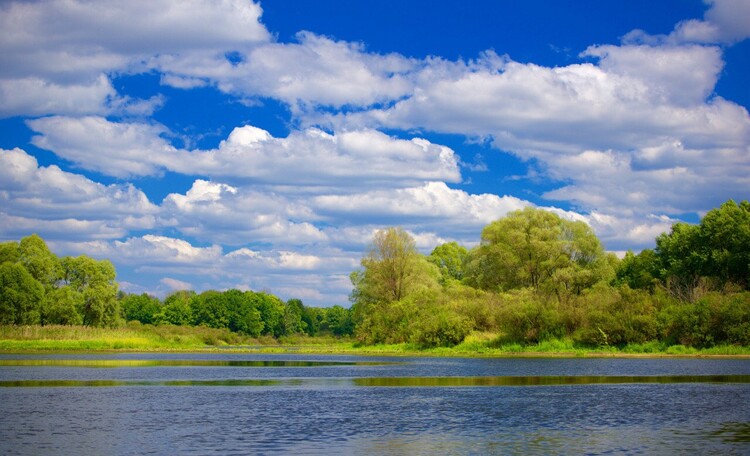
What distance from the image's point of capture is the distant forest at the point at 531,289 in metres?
72.9

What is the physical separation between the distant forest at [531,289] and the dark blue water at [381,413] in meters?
19.4

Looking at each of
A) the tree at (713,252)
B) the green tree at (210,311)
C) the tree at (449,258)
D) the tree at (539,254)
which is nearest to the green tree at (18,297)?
the tree at (539,254)

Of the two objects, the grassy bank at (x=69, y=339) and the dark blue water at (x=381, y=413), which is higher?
the grassy bank at (x=69, y=339)

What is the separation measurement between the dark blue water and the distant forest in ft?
63.8

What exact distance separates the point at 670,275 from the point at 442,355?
86.6 feet

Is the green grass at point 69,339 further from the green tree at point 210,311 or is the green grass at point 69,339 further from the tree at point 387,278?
the green tree at point 210,311

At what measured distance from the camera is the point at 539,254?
315 feet

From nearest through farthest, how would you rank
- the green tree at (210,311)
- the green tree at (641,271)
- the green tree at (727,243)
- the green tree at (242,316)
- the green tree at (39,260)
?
1. the green tree at (727,243)
2. the green tree at (641,271)
3. the green tree at (39,260)
4. the green tree at (210,311)
5. the green tree at (242,316)

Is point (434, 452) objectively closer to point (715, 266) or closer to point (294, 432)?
point (294, 432)

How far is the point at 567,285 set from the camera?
95.0 metres

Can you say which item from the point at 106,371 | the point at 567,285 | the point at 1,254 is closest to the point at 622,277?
the point at 567,285

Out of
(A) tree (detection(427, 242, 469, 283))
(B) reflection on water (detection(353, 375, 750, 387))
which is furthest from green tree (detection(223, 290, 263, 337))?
(B) reflection on water (detection(353, 375, 750, 387))

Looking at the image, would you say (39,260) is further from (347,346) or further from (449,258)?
(449,258)

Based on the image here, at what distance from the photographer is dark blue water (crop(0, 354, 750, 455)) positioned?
23.0 metres
